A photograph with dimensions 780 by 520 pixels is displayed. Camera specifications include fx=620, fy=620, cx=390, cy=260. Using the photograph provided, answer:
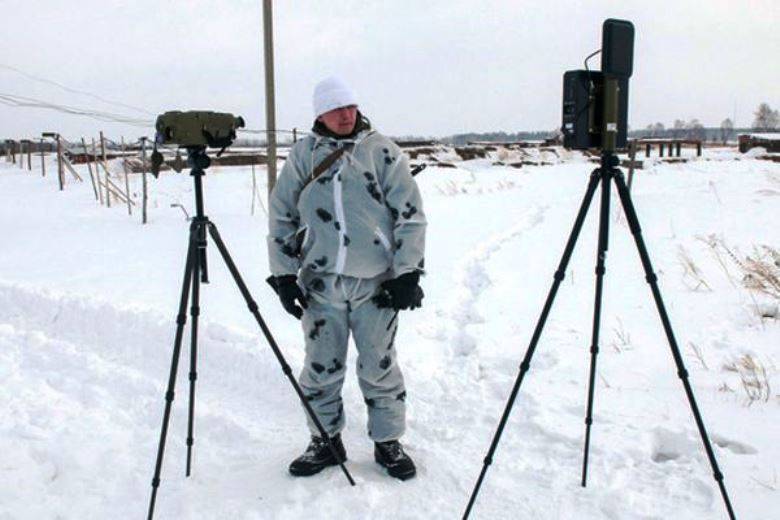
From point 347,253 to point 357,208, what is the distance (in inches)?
8.0

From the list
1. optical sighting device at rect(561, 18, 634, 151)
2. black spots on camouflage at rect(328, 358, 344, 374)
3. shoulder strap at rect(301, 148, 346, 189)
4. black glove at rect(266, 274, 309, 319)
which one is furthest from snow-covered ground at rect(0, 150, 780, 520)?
optical sighting device at rect(561, 18, 634, 151)

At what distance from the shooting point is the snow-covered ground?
8.97 feet

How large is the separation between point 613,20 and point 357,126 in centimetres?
115

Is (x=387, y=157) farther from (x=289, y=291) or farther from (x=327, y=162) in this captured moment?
(x=289, y=291)

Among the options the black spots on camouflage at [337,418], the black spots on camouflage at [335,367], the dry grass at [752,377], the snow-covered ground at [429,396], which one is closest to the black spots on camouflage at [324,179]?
the black spots on camouflage at [335,367]

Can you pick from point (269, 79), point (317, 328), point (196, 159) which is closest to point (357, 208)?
point (317, 328)

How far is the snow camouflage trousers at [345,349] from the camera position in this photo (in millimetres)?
2840

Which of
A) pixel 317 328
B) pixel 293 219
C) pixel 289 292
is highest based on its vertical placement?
pixel 293 219

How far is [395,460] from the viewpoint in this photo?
2920 mm

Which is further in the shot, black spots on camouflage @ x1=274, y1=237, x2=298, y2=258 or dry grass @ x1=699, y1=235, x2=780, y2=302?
dry grass @ x1=699, y1=235, x2=780, y2=302

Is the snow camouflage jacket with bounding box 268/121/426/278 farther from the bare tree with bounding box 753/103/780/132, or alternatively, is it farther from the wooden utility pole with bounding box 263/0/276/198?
the bare tree with bounding box 753/103/780/132

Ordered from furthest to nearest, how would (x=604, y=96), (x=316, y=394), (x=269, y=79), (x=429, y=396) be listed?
(x=269, y=79)
(x=429, y=396)
(x=316, y=394)
(x=604, y=96)

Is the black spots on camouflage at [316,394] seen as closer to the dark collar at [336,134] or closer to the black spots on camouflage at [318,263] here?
the black spots on camouflage at [318,263]

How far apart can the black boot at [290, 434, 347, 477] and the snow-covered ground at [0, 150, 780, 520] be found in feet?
0.23
